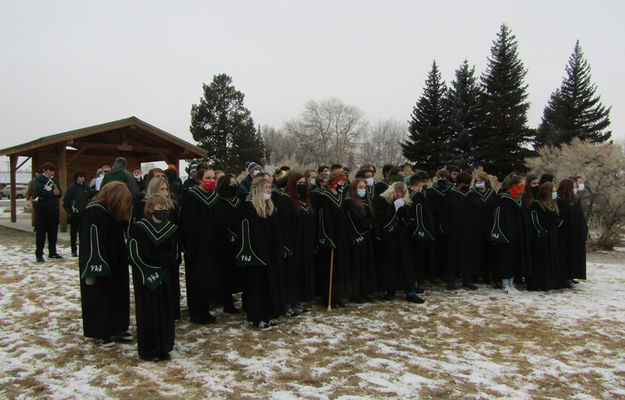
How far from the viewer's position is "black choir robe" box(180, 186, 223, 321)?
541 cm

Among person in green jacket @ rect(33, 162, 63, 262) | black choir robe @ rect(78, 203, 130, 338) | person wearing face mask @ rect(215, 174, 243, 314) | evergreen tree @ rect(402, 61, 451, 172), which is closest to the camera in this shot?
black choir robe @ rect(78, 203, 130, 338)

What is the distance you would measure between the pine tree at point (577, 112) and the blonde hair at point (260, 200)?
136ft

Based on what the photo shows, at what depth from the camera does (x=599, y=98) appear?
136 ft

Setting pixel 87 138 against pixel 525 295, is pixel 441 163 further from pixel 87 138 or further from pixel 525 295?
pixel 525 295

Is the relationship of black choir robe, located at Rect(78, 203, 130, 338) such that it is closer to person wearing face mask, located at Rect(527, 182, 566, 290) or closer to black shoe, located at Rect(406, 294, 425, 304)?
black shoe, located at Rect(406, 294, 425, 304)

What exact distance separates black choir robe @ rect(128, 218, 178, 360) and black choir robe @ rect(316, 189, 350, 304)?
104 inches

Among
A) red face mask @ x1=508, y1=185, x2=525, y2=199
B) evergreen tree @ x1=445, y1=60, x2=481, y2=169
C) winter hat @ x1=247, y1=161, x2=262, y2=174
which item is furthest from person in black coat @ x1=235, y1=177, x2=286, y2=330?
evergreen tree @ x1=445, y1=60, x2=481, y2=169

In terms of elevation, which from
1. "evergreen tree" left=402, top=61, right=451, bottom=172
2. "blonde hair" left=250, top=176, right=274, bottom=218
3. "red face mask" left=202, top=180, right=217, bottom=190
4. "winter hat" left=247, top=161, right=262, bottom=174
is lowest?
"blonde hair" left=250, top=176, right=274, bottom=218

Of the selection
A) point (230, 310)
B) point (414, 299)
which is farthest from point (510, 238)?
point (230, 310)

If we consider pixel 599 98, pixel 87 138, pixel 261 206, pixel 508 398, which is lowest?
pixel 508 398

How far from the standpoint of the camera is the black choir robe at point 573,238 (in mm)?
7906

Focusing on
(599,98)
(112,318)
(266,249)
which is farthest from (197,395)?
(599,98)

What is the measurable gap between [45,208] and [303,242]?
6870 mm

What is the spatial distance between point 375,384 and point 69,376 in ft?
9.38
